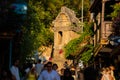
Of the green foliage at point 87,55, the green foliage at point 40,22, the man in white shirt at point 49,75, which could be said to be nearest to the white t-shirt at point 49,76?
the man in white shirt at point 49,75

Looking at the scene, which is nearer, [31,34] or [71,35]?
[31,34]

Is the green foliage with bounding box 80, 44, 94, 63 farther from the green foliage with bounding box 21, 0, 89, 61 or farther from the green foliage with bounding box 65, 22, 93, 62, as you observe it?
the green foliage with bounding box 21, 0, 89, 61

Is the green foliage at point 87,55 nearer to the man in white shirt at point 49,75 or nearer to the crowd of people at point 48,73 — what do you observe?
the crowd of people at point 48,73

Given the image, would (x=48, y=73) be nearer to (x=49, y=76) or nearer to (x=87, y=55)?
(x=49, y=76)

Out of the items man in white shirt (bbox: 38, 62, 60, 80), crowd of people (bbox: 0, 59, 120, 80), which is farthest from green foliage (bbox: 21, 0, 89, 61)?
man in white shirt (bbox: 38, 62, 60, 80)

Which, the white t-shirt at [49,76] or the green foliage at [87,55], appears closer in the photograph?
the white t-shirt at [49,76]

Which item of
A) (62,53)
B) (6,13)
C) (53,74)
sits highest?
(6,13)

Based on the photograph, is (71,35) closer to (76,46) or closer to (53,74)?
(76,46)

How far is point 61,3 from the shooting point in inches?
2512

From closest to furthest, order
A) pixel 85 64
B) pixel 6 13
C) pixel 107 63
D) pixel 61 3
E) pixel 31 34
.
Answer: pixel 6 13 → pixel 31 34 → pixel 107 63 → pixel 85 64 → pixel 61 3

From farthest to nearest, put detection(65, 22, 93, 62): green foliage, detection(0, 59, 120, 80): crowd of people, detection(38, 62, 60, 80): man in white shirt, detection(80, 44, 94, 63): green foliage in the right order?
detection(65, 22, 93, 62): green foliage < detection(80, 44, 94, 63): green foliage < detection(38, 62, 60, 80): man in white shirt < detection(0, 59, 120, 80): crowd of people

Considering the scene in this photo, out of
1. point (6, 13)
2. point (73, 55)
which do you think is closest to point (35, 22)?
point (6, 13)

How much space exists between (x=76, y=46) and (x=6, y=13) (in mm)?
33353

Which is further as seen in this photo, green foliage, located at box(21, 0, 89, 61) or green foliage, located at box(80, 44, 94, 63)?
green foliage, located at box(80, 44, 94, 63)
